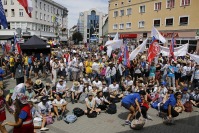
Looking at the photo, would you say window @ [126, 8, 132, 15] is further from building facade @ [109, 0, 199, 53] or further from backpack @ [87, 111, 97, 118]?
backpack @ [87, 111, 97, 118]

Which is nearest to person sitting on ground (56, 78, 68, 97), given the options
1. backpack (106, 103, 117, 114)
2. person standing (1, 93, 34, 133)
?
backpack (106, 103, 117, 114)

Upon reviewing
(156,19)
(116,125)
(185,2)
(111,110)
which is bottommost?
(116,125)

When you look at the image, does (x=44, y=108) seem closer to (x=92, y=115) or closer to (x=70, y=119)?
(x=70, y=119)

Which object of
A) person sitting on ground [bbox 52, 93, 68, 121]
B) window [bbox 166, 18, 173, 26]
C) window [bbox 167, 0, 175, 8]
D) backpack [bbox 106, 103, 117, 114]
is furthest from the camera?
window [bbox 166, 18, 173, 26]

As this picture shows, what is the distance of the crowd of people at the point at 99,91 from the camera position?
751 cm

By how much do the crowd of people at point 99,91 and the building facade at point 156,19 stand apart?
1961cm

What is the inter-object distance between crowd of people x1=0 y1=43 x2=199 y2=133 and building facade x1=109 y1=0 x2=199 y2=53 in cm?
1961

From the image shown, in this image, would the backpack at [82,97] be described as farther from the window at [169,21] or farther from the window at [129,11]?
the window at [129,11]

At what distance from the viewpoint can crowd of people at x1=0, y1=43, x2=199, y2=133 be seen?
751 centimetres

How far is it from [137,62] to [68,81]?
4.93 metres

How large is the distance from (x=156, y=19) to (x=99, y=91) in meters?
30.6

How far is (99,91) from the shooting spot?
384 inches

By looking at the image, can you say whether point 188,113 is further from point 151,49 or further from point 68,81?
point 68,81

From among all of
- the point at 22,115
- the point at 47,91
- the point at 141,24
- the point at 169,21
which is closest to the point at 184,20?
the point at 169,21
